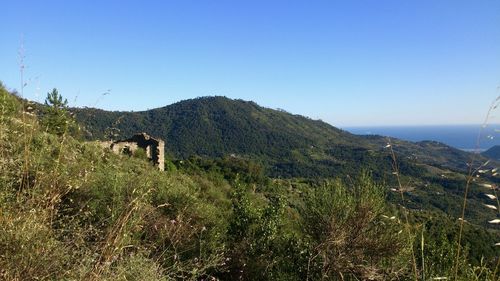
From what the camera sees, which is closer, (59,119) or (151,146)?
(59,119)

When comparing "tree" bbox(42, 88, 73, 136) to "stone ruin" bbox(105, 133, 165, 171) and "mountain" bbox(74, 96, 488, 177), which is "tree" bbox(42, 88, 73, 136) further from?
"mountain" bbox(74, 96, 488, 177)

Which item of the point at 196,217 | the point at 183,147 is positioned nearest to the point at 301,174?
the point at 183,147

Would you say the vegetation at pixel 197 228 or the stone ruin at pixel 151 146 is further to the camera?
the stone ruin at pixel 151 146

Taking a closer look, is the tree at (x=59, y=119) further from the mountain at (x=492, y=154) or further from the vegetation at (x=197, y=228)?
the mountain at (x=492, y=154)

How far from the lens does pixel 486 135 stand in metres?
2.12

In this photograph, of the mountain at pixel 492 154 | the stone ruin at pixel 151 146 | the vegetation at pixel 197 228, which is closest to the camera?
the vegetation at pixel 197 228

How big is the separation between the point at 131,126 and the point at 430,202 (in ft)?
395

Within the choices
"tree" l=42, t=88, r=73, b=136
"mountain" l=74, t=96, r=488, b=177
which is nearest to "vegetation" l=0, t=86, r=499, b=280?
"tree" l=42, t=88, r=73, b=136

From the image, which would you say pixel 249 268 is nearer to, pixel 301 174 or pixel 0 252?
pixel 0 252

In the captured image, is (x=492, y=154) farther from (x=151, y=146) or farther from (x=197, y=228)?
(x=151, y=146)

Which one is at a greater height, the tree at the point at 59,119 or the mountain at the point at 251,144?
the tree at the point at 59,119

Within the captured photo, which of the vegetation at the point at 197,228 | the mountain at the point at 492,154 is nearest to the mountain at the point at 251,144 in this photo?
the mountain at the point at 492,154

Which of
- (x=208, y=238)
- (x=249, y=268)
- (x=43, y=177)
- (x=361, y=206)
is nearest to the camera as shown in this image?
(x=43, y=177)

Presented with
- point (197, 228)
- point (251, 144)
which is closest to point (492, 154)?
point (197, 228)
